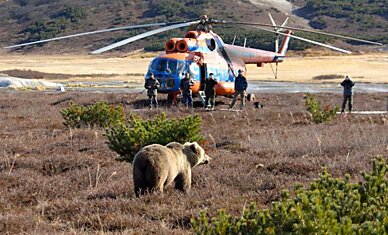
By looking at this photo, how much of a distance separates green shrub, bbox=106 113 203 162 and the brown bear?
1717mm

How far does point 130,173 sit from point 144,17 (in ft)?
392

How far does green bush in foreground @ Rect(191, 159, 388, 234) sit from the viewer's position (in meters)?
4.43

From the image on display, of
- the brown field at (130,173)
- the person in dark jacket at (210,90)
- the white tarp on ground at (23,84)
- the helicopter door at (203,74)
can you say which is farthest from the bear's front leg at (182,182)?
the white tarp on ground at (23,84)

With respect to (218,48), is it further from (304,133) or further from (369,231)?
(369,231)

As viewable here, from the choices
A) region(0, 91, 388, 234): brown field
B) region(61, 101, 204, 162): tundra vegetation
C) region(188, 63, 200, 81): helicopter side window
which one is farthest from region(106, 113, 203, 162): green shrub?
region(188, 63, 200, 81): helicopter side window

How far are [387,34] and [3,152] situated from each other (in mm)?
111795

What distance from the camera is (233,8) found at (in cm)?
13512

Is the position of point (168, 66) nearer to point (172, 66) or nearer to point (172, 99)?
point (172, 66)

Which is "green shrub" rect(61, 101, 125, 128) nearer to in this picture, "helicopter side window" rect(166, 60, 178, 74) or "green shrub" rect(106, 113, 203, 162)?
"green shrub" rect(106, 113, 203, 162)

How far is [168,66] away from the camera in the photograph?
25859mm

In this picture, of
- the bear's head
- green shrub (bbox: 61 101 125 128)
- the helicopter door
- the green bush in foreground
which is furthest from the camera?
the helicopter door

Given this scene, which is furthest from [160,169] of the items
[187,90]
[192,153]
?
[187,90]

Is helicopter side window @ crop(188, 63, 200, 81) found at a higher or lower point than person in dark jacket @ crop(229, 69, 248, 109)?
higher

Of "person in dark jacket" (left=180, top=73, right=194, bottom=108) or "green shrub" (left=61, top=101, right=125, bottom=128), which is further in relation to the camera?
"person in dark jacket" (left=180, top=73, right=194, bottom=108)
